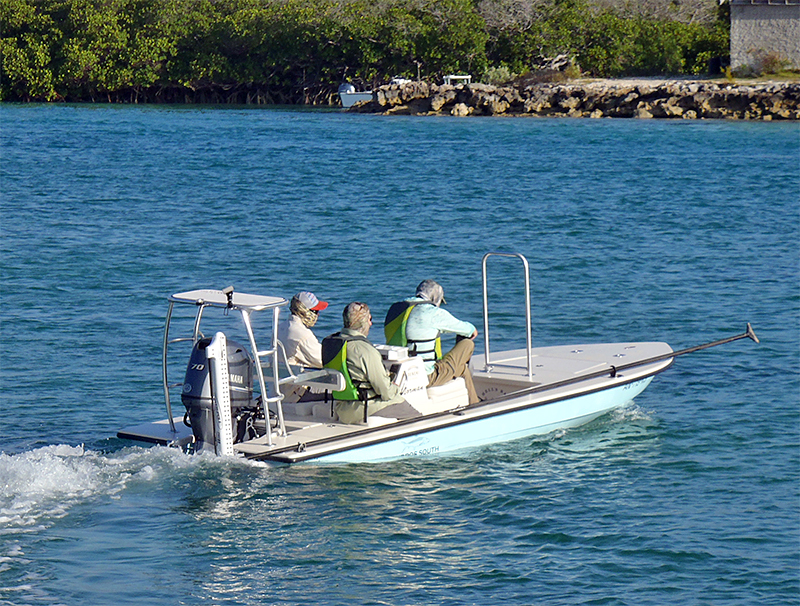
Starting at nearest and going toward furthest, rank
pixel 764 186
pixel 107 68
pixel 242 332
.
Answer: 1. pixel 242 332
2. pixel 764 186
3. pixel 107 68

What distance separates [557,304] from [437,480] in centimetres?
826

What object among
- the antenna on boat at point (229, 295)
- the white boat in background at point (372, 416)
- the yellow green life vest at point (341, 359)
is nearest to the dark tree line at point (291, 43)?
the white boat in background at point (372, 416)

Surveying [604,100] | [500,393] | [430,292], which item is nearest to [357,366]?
[430,292]

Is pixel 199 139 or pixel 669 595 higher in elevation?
pixel 199 139

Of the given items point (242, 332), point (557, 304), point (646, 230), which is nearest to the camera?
point (242, 332)

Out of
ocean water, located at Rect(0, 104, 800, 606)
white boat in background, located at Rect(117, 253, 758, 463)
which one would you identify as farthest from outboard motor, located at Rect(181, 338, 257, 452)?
ocean water, located at Rect(0, 104, 800, 606)

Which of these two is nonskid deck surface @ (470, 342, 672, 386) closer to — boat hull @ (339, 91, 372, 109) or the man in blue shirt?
the man in blue shirt

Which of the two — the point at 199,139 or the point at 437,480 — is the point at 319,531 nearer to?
the point at 437,480

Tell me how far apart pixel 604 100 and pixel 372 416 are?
4928 centimetres

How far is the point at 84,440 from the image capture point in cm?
1081

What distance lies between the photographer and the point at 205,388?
8984 mm

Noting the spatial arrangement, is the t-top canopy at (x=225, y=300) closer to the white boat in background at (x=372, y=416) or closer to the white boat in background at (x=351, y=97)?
the white boat in background at (x=372, y=416)

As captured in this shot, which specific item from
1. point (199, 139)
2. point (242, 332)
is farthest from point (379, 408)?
point (199, 139)

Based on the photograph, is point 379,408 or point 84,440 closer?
point 379,408
